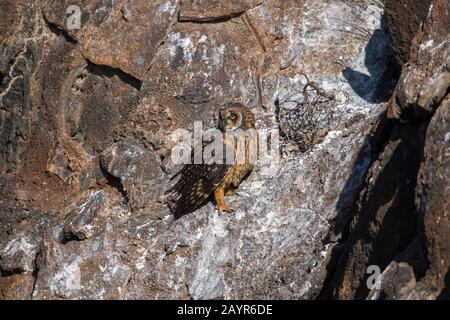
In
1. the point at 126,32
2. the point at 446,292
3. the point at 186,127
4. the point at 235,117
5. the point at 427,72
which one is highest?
the point at 126,32

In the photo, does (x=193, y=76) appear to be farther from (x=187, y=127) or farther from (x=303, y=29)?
(x=303, y=29)

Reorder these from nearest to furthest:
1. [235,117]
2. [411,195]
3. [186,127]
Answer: [411,195] → [235,117] → [186,127]

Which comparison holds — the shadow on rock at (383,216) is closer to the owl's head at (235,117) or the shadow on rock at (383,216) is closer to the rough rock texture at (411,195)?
the rough rock texture at (411,195)

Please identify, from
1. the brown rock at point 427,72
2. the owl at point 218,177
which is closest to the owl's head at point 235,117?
the owl at point 218,177

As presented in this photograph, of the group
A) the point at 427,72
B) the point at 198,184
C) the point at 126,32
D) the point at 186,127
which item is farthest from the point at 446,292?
the point at 126,32

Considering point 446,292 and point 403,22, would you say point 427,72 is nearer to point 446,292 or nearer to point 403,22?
point 446,292

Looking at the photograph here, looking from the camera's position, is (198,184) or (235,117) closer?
(198,184)

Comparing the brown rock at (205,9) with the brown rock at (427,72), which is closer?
the brown rock at (427,72)
